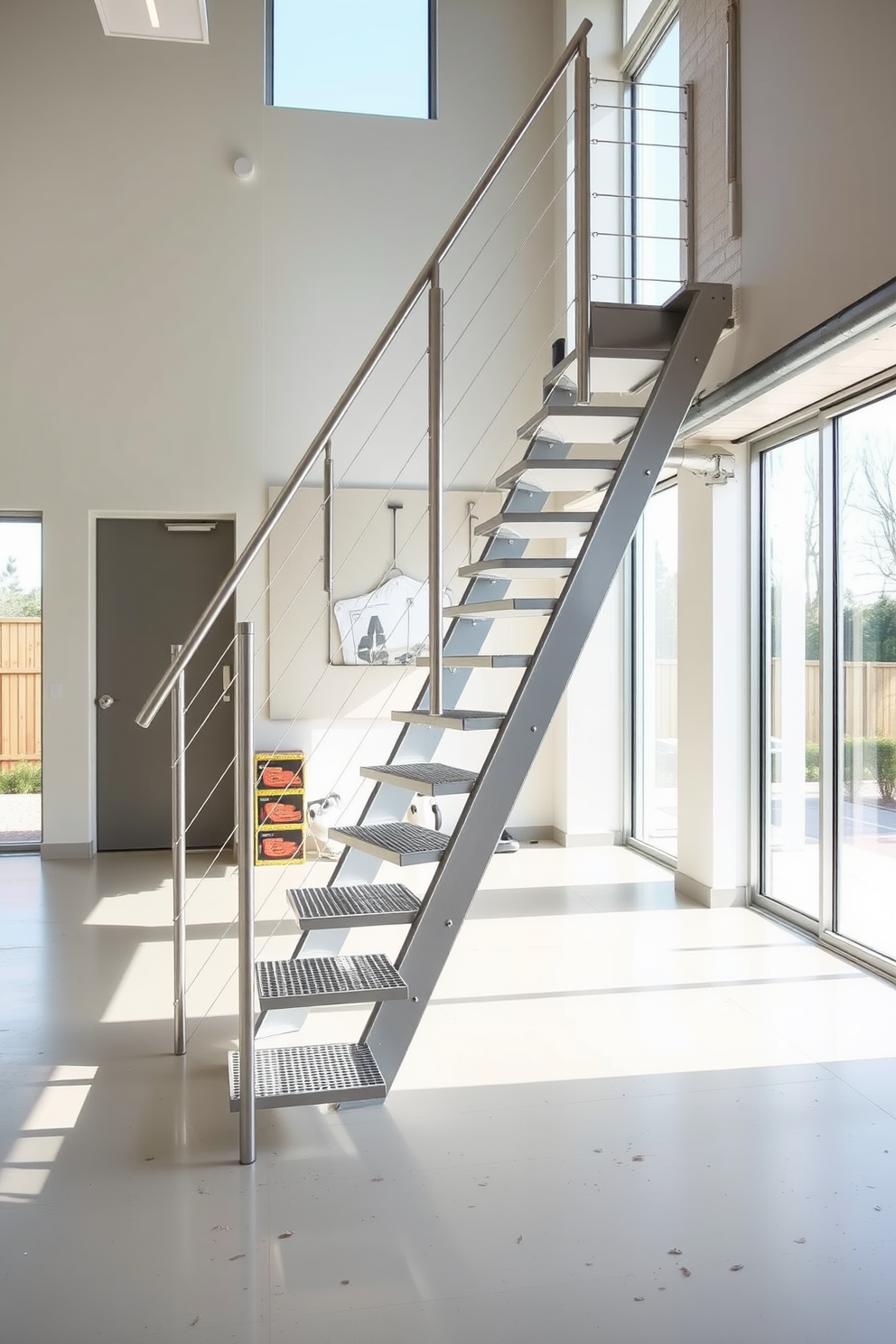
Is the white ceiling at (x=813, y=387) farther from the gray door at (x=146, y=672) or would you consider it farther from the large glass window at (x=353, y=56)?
the large glass window at (x=353, y=56)

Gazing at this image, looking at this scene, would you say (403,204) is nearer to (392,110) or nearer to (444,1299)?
(392,110)

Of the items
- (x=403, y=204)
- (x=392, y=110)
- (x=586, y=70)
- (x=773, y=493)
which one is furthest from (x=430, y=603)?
(x=392, y=110)

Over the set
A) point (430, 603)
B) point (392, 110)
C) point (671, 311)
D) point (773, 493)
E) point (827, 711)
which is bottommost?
point (827, 711)

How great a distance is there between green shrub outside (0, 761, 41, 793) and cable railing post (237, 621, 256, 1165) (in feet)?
15.3

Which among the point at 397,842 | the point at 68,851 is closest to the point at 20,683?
the point at 68,851

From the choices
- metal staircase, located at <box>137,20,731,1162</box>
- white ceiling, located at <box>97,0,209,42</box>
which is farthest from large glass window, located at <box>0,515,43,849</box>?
metal staircase, located at <box>137,20,731,1162</box>

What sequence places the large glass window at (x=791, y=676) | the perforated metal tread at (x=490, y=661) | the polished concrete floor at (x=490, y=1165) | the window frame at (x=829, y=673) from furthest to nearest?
the large glass window at (x=791, y=676) → the window frame at (x=829, y=673) → the perforated metal tread at (x=490, y=661) → the polished concrete floor at (x=490, y=1165)

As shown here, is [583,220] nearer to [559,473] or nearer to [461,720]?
[559,473]

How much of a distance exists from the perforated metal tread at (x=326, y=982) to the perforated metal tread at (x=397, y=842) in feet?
1.00

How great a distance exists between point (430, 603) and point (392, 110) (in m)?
5.36

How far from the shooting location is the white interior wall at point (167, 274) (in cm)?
664

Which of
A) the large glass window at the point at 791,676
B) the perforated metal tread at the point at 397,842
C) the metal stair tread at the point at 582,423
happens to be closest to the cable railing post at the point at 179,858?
the perforated metal tread at the point at 397,842

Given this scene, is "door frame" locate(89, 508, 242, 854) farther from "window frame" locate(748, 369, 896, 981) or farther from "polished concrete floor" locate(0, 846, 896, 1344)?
"window frame" locate(748, 369, 896, 981)

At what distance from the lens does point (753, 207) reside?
161 inches
